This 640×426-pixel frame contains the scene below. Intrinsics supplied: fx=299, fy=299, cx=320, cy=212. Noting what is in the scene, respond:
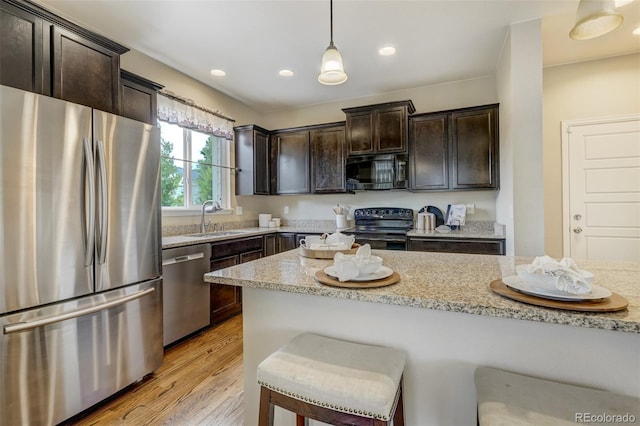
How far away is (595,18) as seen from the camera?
4.17 ft

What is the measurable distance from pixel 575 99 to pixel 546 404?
3.75 m

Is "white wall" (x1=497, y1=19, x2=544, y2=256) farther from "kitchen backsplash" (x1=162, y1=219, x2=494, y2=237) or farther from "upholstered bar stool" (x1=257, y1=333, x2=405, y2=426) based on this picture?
"upholstered bar stool" (x1=257, y1=333, x2=405, y2=426)

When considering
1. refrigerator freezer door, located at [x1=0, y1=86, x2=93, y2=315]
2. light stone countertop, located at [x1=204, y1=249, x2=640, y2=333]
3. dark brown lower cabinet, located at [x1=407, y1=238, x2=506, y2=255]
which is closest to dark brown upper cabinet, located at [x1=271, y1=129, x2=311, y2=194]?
dark brown lower cabinet, located at [x1=407, y1=238, x2=506, y2=255]

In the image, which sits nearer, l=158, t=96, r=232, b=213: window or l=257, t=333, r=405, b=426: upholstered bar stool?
l=257, t=333, r=405, b=426: upholstered bar stool

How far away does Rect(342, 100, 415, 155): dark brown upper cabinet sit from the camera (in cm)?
359

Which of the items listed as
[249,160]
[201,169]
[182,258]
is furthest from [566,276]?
[249,160]

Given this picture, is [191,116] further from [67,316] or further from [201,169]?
[67,316]

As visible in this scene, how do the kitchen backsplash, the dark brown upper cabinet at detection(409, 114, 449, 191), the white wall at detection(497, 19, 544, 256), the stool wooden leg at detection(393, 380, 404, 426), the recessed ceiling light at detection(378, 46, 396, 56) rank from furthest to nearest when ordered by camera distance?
the dark brown upper cabinet at detection(409, 114, 449, 191) → the kitchen backsplash → the recessed ceiling light at detection(378, 46, 396, 56) → the white wall at detection(497, 19, 544, 256) → the stool wooden leg at detection(393, 380, 404, 426)

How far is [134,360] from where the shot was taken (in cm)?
201

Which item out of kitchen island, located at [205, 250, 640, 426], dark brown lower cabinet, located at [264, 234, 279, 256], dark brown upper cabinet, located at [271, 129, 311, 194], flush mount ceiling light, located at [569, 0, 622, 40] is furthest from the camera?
dark brown upper cabinet, located at [271, 129, 311, 194]

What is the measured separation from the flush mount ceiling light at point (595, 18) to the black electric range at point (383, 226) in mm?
2236

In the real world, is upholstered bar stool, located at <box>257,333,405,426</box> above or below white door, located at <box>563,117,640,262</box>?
below

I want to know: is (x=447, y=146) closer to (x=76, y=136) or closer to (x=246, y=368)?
(x=246, y=368)

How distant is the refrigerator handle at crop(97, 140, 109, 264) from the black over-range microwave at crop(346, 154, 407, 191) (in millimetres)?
2759
